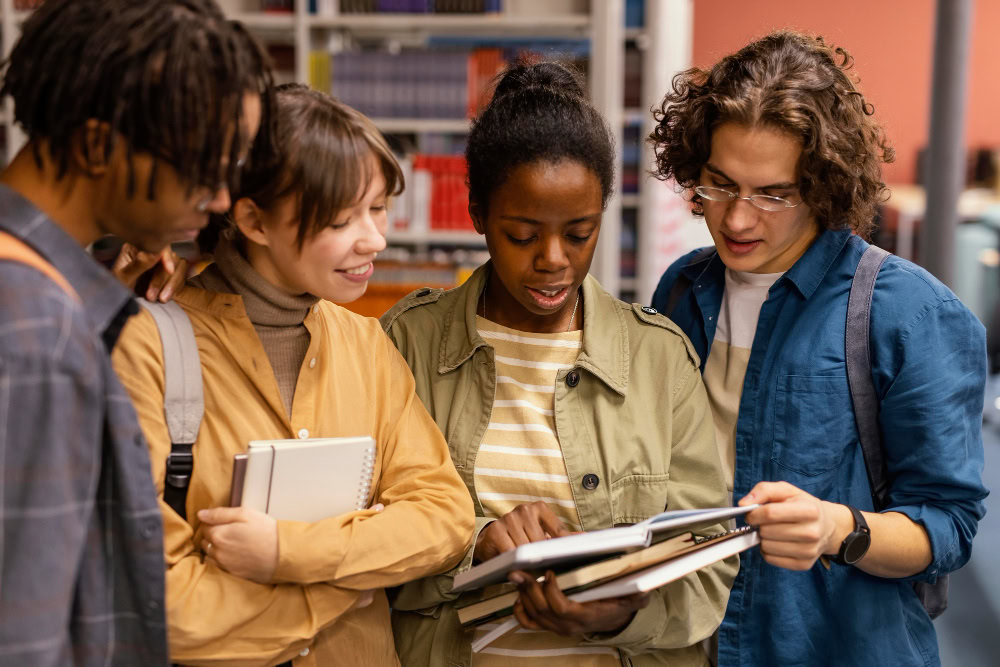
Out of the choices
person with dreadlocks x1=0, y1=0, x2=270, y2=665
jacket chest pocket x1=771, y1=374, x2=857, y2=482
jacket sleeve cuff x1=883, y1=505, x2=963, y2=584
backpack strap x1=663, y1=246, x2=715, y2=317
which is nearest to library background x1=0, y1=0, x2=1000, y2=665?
backpack strap x1=663, y1=246, x2=715, y2=317

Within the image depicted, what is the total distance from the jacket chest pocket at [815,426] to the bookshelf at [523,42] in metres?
3.24

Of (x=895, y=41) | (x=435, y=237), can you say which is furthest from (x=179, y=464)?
(x=895, y=41)

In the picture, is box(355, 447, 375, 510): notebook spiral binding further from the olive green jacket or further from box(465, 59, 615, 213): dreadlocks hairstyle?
box(465, 59, 615, 213): dreadlocks hairstyle

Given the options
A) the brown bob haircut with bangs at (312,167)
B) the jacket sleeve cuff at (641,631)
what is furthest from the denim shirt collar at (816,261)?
the brown bob haircut with bangs at (312,167)

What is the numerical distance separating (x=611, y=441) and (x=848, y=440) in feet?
1.31

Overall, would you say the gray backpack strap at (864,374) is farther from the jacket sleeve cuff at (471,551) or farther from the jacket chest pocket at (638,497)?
the jacket sleeve cuff at (471,551)

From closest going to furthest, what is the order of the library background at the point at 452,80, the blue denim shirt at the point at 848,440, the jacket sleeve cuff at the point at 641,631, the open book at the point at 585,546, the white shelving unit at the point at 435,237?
the open book at the point at 585,546 < the jacket sleeve cuff at the point at 641,631 < the blue denim shirt at the point at 848,440 < the library background at the point at 452,80 < the white shelving unit at the point at 435,237

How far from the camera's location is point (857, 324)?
4.97ft

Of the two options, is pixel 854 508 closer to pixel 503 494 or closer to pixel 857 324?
pixel 857 324

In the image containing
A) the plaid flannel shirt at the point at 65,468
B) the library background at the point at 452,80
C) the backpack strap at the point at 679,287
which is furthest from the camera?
the library background at the point at 452,80

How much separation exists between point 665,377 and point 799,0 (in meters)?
7.05

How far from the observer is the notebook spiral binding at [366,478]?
1.26 m

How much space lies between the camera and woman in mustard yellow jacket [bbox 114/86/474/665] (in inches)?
45.7

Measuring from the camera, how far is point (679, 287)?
1796mm
